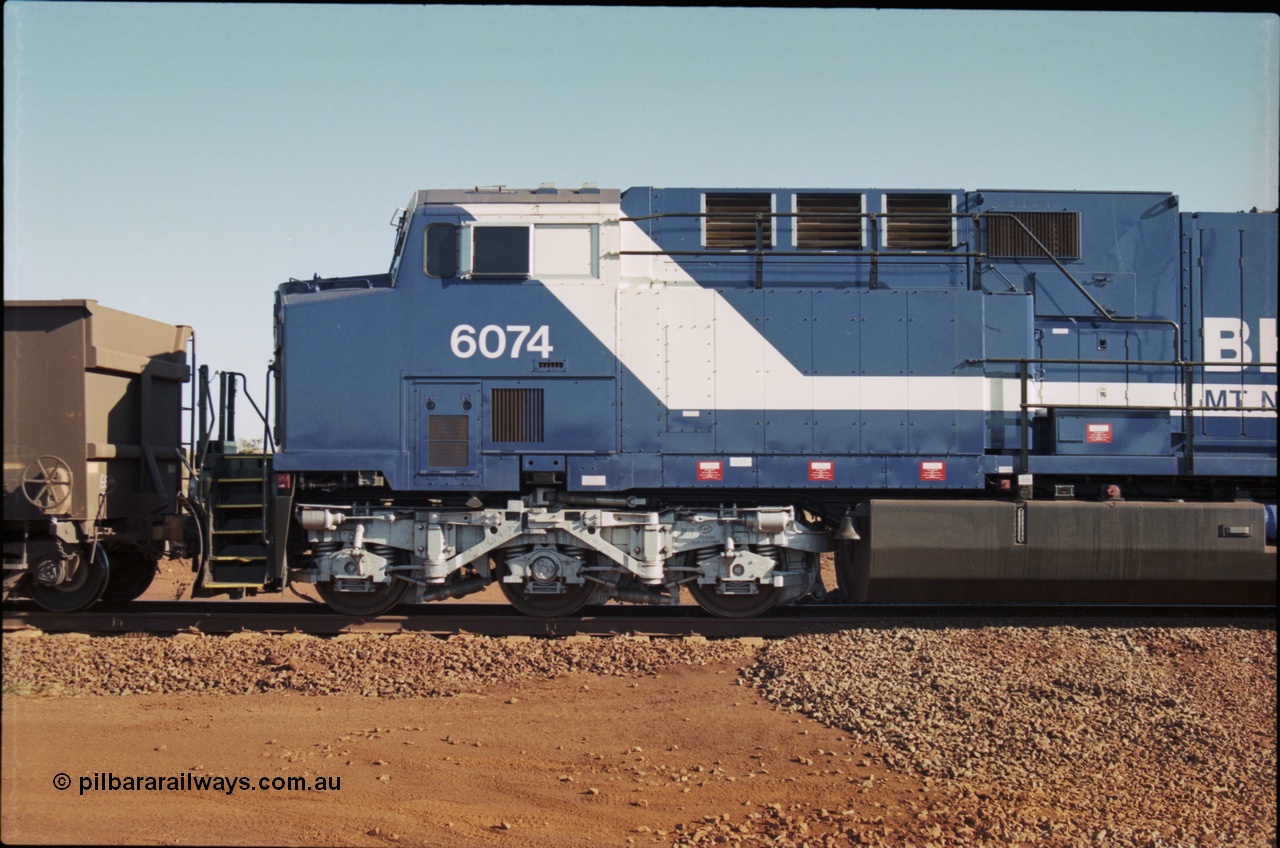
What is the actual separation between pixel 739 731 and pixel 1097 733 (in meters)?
2.37

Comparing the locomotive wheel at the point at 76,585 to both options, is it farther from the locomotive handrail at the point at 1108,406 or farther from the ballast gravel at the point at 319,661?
the locomotive handrail at the point at 1108,406

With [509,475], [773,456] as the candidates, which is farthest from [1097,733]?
[509,475]

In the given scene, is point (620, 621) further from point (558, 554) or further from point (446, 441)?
point (446, 441)

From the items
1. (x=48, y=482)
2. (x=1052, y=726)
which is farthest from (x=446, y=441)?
(x=1052, y=726)

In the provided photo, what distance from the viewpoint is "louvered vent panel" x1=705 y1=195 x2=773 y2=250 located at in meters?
8.98

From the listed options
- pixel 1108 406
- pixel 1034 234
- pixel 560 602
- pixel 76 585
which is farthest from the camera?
pixel 1034 234

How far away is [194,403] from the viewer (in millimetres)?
9250

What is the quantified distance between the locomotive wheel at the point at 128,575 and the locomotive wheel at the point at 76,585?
2.28ft

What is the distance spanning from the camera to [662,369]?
28.4 ft

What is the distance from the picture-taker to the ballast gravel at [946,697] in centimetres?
480

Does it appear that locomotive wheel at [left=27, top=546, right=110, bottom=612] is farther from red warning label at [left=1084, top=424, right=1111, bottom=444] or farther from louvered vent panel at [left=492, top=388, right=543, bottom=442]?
red warning label at [left=1084, top=424, right=1111, bottom=444]

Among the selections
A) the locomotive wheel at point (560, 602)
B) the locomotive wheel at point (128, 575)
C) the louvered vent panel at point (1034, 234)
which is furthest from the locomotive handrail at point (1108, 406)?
the locomotive wheel at point (128, 575)

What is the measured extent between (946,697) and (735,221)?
4952 mm

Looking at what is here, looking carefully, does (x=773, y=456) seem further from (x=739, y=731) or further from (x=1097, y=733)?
(x=1097, y=733)
